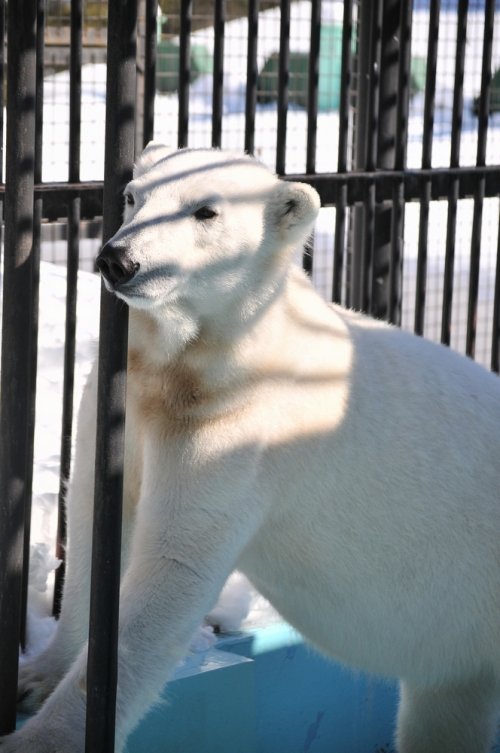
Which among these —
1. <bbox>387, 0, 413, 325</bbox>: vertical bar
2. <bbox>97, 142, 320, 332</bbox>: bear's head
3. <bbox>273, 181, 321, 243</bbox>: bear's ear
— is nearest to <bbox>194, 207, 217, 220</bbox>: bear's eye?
<bbox>97, 142, 320, 332</bbox>: bear's head

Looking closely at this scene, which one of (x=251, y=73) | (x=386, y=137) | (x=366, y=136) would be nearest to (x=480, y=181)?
(x=386, y=137)

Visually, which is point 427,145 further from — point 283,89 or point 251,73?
point 251,73

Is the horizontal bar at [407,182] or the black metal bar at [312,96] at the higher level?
the black metal bar at [312,96]

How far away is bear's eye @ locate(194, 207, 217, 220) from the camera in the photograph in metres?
2.60

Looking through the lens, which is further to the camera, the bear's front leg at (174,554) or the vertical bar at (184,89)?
the vertical bar at (184,89)

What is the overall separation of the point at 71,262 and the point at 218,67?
0.78 meters

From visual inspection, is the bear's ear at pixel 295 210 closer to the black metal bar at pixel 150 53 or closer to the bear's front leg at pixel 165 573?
the bear's front leg at pixel 165 573

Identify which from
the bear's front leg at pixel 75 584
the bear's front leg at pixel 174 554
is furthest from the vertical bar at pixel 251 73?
the bear's front leg at pixel 174 554

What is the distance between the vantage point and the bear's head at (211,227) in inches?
96.2

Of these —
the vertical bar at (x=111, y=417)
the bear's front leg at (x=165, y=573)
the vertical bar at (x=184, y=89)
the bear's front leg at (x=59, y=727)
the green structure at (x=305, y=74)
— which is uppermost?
the green structure at (x=305, y=74)

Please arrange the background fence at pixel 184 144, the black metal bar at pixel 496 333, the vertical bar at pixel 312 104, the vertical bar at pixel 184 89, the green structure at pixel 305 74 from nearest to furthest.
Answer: the background fence at pixel 184 144 → the vertical bar at pixel 184 89 → the vertical bar at pixel 312 104 → the black metal bar at pixel 496 333 → the green structure at pixel 305 74

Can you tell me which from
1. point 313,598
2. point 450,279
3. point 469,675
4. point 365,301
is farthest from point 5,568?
point 450,279

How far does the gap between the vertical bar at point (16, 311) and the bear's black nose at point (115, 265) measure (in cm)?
21

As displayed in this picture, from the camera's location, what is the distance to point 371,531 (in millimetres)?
2906
